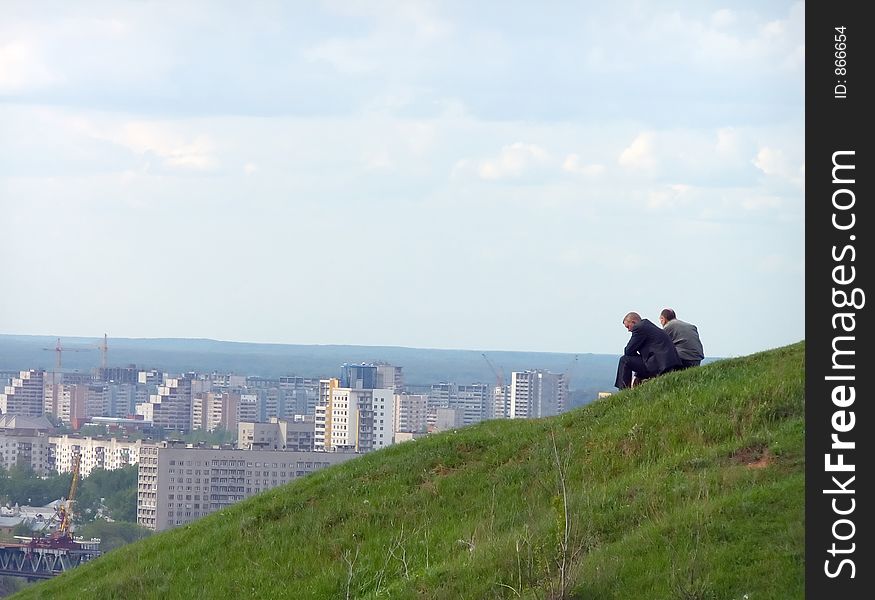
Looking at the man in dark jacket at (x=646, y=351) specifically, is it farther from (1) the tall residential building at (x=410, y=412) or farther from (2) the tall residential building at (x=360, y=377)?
(2) the tall residential building at (x=360, y=377)

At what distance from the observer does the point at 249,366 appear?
194 metres

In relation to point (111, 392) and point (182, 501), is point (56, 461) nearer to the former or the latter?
point (182, 501)

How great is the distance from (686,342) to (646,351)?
620mm

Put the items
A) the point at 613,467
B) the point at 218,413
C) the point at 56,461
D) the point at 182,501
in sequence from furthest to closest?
the point at 218,413, the point at 56,461, the point at 182,501, the point at 613,467

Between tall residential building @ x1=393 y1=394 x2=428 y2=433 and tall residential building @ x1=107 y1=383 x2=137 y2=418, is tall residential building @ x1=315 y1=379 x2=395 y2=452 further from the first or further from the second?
tall residential building @ x1=107 y1=383 x2=137 y2=418

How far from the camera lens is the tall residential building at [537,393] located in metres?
77.7

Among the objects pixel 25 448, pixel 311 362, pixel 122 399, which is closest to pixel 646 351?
pixel 25 448

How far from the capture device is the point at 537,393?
86250mm

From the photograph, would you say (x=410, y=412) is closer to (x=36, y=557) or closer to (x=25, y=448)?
(x=25, y=448)

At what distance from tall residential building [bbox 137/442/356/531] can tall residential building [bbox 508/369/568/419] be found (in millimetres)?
27593

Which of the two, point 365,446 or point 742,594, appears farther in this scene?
point 365,446

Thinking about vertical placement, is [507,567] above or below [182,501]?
above
